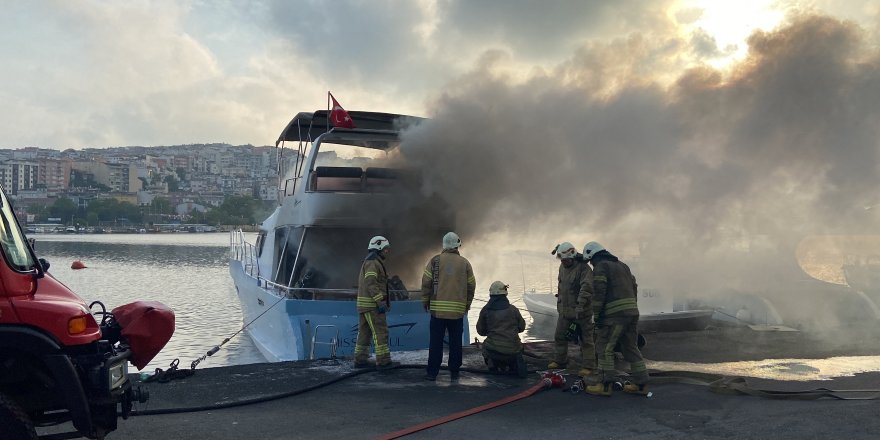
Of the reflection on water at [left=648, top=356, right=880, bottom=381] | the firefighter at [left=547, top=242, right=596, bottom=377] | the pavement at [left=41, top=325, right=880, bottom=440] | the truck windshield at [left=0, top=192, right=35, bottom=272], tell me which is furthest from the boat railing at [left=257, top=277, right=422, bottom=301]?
the truck windshield at [left=0, top=192, right=35, bottom=272]

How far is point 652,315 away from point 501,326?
328 inches

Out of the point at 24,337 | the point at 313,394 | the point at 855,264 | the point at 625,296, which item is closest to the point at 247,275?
the point at 313,394

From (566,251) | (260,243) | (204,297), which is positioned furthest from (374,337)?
(204,297)

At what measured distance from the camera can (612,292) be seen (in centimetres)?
746

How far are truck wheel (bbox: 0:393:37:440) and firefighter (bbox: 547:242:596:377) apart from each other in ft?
18.3

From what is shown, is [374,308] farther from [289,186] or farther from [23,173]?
[23,173]

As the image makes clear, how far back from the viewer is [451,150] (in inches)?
465

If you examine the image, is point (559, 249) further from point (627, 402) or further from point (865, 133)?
point (865, 133)

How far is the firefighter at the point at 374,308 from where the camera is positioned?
866cm

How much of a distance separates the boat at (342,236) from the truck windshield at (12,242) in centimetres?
591

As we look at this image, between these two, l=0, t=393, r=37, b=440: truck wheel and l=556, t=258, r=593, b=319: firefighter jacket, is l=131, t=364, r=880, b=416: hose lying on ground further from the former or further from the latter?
l=0, t=393, r=37, b=440: truck wheel

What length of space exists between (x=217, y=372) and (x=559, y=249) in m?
4.72

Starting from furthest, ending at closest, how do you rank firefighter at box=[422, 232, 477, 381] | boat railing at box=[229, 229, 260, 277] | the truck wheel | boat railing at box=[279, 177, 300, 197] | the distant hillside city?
the distant hillside city, boat railing at box=[229, 229, 260, 277], boat railing at box=[279, 177, 300, 197], firefighter at box=[422, 232, 477, 381], the truck wheel

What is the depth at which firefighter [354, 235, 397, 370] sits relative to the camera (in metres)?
8.66
